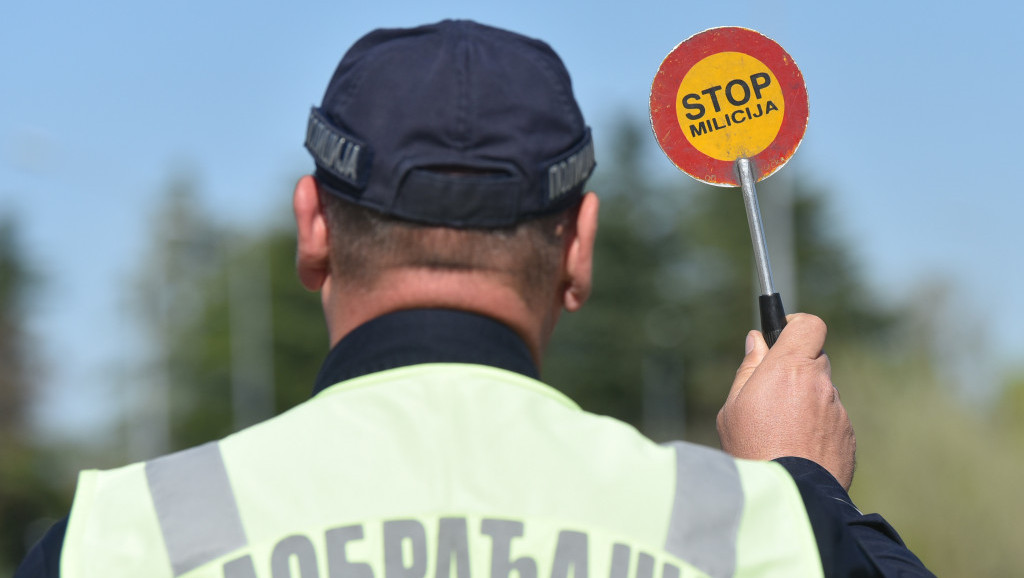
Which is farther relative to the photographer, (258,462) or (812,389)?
(812,389)

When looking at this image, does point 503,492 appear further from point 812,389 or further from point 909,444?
point 909,444

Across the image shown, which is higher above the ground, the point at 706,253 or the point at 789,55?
the point at 789,55

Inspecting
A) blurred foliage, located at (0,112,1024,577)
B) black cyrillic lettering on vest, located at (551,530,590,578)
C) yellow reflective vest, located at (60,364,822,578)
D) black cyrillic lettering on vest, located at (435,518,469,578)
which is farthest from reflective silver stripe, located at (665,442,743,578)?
blurred foliage, located at (0,112,1024,577)


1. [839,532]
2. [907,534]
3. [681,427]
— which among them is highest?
[839,532]

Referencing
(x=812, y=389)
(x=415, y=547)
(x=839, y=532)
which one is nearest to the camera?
(x=415, y=547)

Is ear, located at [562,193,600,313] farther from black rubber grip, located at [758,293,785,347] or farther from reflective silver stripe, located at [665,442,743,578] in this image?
black rubber grip, located at [758,293,785,347]

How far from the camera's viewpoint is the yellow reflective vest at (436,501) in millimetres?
1775

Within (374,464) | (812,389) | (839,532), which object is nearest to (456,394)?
(374,464)

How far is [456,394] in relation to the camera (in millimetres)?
1871

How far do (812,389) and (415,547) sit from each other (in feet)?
3.14

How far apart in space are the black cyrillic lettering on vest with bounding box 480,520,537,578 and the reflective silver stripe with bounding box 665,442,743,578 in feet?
0.65

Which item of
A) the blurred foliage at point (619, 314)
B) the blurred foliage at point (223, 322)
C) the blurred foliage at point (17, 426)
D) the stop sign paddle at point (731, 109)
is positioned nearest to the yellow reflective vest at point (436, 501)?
Result: the stop sign paddle at point (731, 109)

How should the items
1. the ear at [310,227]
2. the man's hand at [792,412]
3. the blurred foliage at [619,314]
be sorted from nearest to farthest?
1. the ear at [310,227]
2. the man's hand at [792,412]
3. the blurred foliage at [619,314]

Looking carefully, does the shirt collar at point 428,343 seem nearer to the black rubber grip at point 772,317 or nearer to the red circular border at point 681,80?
the black rubber grip at point 772,317
